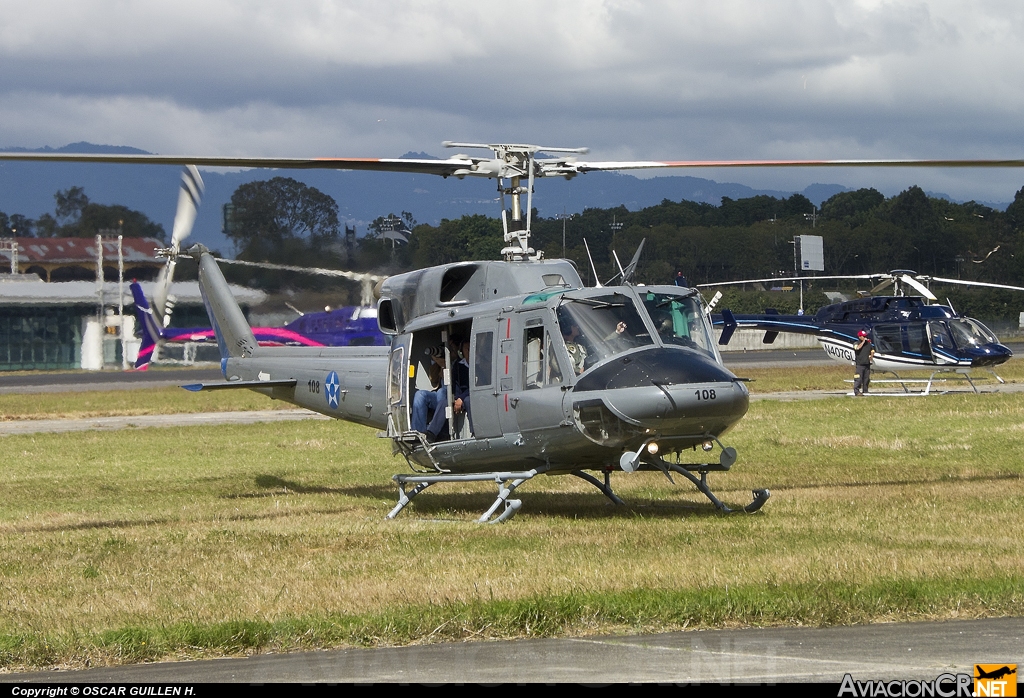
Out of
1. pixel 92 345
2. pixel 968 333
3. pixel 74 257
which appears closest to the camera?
pixel 968 333

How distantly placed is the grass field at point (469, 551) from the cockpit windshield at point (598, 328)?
1.67 m

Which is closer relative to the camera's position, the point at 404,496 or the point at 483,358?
the point at 483,358

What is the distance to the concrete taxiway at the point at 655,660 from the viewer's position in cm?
602

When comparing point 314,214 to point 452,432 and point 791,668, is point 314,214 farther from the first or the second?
point 791,668

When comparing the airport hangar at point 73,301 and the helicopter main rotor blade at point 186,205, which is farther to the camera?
the airport hangar at point 73,301

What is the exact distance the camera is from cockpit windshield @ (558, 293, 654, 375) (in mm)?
11055

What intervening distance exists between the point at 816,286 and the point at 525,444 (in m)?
81.8

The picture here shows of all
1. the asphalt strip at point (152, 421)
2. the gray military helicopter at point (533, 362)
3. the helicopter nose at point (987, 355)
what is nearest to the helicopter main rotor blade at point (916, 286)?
the helicopter nose at point (987, 355)

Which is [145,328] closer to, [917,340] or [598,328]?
[917,340]

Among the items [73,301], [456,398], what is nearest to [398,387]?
[456,398]

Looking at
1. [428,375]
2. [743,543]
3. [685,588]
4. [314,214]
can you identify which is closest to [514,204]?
[428,375]

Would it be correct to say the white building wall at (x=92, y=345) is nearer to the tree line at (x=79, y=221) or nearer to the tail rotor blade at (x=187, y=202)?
the tree line at (x=79, y=221)

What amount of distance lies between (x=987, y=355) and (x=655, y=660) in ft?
89.7

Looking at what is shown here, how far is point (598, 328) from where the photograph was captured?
437 inches
